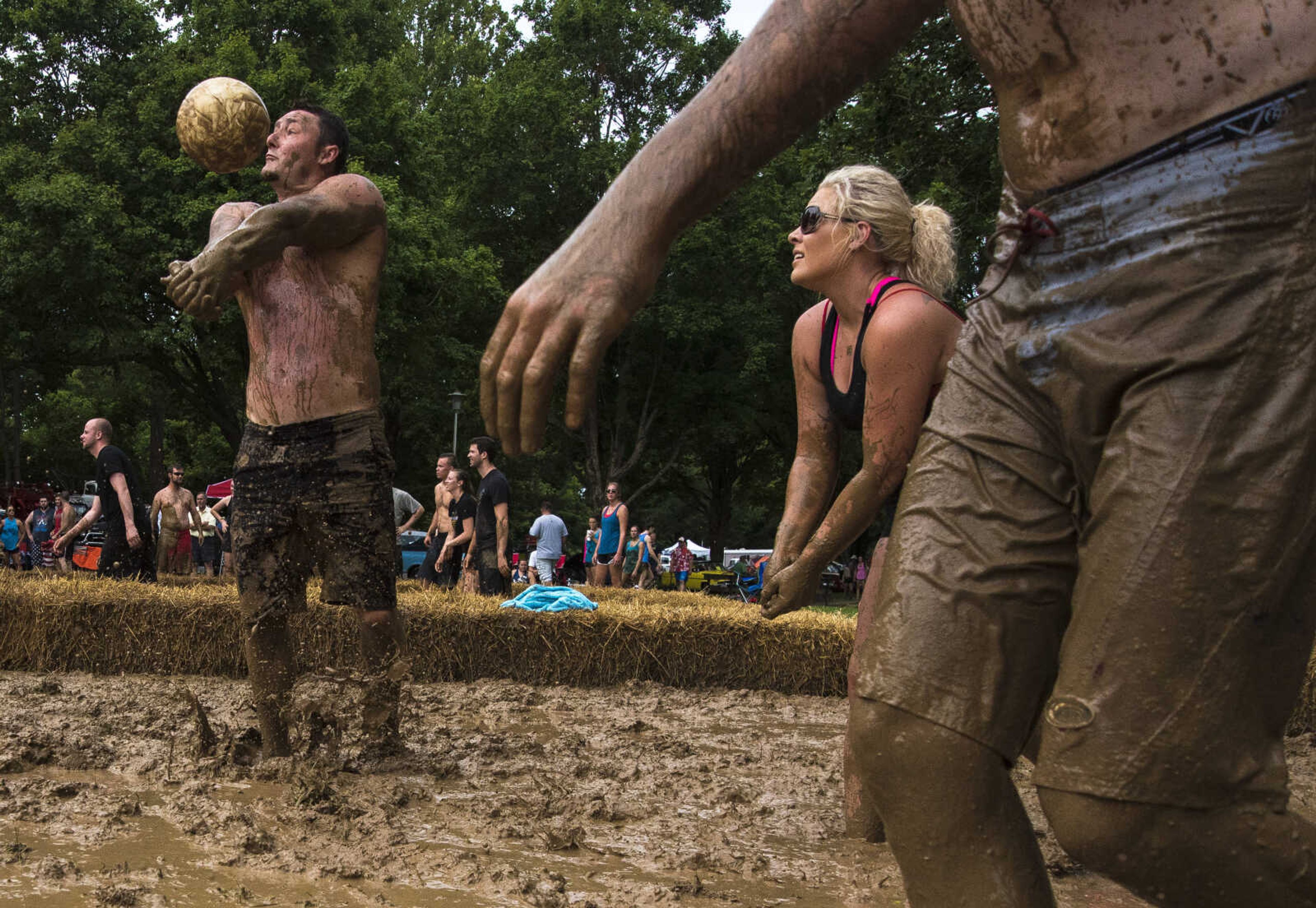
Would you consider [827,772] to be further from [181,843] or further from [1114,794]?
[1114,794]

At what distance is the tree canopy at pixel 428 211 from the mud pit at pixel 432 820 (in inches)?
440

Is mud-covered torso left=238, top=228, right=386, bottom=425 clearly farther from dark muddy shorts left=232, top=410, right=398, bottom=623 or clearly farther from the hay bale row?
the hay bale row

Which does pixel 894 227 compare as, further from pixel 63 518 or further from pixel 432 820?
pixel 63 518

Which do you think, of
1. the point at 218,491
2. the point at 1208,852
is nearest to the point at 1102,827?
the point at 1208,852

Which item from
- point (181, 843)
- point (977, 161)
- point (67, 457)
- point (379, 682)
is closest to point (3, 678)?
point (379, 682)

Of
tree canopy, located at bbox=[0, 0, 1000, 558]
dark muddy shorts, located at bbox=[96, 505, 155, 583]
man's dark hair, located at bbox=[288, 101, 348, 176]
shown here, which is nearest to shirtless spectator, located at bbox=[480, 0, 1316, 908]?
man's dark hair, located at bbox=[288, 101, 348, 176]

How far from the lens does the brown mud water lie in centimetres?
315

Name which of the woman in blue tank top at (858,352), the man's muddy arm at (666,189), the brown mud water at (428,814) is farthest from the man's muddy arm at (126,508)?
the man's muddy arm at (666,189)

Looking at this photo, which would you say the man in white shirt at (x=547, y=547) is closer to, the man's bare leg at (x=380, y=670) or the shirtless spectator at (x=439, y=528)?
the shirtless spectator at (x=439, y=528)

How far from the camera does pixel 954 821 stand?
5.13 feet

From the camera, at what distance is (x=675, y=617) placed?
8.68 meters

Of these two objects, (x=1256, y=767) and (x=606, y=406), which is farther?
(x=606, y=406)

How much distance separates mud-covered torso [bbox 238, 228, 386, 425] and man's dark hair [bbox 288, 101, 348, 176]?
398mm

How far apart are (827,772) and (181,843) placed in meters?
2.72
